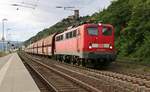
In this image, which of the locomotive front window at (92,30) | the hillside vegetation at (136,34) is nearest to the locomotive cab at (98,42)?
the locomotive front window at (92,30)

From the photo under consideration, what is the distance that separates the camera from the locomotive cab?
1131 inches

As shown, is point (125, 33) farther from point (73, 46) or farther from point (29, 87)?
point (29, 87)

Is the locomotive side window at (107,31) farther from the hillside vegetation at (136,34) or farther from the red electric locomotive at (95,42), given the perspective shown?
the hillside vegetation at (136,34)

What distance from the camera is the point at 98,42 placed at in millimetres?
29297

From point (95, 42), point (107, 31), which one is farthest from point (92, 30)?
point (107, 31)

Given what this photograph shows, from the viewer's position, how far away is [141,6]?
38906 millimetres

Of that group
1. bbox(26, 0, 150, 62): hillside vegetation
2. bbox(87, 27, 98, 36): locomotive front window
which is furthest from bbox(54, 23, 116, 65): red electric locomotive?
bbox(26, 0, 150, 62): hillside vegetation

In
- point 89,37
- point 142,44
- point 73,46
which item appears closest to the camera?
point 89,37

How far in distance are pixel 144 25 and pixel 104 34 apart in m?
8.10

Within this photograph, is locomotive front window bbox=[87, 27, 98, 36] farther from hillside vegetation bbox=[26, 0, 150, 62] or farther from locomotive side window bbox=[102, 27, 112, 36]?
hillside vegetation bbox=[26, 0, 150, 62]

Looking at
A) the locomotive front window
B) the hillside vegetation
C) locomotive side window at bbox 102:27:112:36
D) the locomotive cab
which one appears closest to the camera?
the locomotive cab

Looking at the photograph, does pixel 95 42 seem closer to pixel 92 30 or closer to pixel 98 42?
pixel 98 42

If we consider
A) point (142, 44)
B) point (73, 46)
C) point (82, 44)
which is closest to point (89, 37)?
point (82, 44)

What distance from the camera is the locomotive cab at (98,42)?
94.2ft
